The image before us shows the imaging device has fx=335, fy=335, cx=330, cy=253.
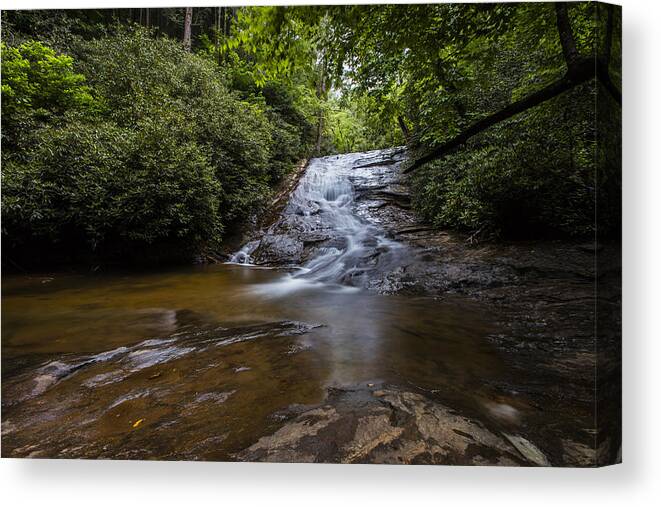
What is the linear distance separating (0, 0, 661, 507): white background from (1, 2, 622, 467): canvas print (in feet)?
0.54

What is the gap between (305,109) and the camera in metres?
3.54

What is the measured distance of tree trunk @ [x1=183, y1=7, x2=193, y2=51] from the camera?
290cm

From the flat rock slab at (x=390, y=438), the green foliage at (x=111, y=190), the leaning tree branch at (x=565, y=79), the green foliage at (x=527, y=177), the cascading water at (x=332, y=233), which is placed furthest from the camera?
the cascading water at (x=332, y=233)

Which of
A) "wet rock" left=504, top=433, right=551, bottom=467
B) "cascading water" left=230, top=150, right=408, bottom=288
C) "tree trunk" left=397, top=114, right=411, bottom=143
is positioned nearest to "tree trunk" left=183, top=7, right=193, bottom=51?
"tree trunk" left=397, top=114, right=411, bottom=143

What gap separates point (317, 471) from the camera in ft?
6.07

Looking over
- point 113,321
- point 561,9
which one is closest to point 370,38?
point 561,9

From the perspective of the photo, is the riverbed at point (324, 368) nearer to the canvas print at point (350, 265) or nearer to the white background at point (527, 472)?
the canvas print at point (350, 265)

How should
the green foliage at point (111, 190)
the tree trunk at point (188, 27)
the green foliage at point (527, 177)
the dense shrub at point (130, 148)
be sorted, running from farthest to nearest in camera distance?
the green foliage at point (111, 190) < the dense shrub at point (130, 148) < the tree trunk at point (188, 27) < the green foliage at point (527, 177)

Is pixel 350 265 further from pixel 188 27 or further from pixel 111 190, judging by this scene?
pixel 111 190

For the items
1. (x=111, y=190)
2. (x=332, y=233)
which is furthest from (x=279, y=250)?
(x=111, y=190)

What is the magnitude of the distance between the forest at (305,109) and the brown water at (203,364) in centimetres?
97

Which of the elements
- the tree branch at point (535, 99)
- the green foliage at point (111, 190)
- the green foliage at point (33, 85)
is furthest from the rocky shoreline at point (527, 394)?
the green foliage at point (111, 190)

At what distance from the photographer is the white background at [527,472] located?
1.86 m

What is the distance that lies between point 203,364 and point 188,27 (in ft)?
10.7
